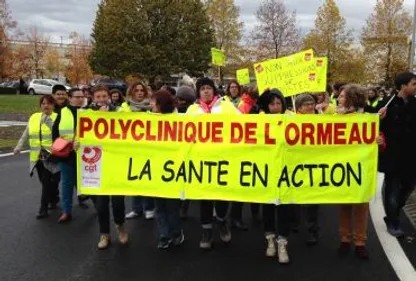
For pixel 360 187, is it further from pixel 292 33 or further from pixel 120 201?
pixel 292 33

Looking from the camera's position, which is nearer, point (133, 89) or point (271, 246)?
point (271, 246)

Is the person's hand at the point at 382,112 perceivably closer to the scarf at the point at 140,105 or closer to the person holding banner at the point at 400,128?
the person holding banner at the point at 400,128

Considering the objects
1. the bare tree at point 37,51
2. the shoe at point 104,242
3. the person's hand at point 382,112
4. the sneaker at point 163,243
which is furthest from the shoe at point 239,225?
the bare tree at point 37,51

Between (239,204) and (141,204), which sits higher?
(239,204)

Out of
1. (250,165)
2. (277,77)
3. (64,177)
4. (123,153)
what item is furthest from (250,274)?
(277,77)

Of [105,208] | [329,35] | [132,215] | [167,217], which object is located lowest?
[132,215]

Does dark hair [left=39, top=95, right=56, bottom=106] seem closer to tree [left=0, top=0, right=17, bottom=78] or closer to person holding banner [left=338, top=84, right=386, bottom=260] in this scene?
person holding banner [left=338, top=84, right=386, bottom=260]

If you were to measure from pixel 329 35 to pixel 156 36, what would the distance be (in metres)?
14.1

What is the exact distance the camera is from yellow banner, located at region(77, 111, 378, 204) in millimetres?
5043

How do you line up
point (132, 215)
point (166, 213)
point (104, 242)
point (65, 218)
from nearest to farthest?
point (104, 242) → point (166, 213) → point (65, 218) → point (132, 215)

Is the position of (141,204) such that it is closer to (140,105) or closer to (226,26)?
(140,105)

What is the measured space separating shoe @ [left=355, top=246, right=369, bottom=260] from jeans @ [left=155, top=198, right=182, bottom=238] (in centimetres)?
187

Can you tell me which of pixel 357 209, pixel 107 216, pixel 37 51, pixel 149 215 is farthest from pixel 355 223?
pixel 37 51

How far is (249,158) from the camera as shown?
5.09m
